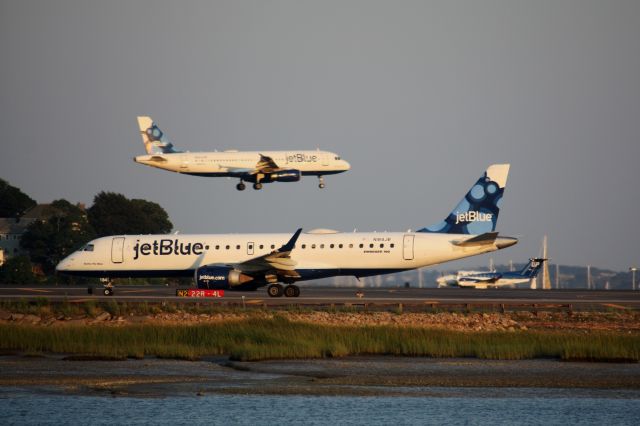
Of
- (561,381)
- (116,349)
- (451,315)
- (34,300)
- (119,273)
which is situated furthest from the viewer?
(119,273)

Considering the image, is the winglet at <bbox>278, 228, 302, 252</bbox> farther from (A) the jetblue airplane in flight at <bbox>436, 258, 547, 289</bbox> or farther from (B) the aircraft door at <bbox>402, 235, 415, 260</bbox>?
(A) the jetblue airplane in flight at <bbox>436, 258, 547, 289</bbox>

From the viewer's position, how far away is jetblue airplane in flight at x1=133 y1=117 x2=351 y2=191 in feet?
243

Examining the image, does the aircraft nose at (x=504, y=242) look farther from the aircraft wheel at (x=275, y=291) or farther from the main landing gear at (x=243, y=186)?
the main landing gear at (x=243, y=186)

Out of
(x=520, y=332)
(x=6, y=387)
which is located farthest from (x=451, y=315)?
(x=6, y=387)

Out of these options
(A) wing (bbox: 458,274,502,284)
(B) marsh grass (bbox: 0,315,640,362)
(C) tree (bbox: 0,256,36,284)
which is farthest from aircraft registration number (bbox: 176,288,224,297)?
(C) tree (bbox: 0,256,36,284)

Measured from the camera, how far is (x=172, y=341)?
118ft

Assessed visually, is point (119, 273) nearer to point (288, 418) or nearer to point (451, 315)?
point (451, 315)

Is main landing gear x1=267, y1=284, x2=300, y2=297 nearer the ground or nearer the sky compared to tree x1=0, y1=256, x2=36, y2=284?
nearer the ground

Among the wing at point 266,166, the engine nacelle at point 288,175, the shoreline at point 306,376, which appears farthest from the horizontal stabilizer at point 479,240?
the wing at point 266,166

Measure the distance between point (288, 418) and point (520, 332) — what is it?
1618 cm

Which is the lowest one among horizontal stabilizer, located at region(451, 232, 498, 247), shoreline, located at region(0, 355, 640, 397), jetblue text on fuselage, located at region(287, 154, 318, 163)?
shoreline, located at region(0, 355, 640, 397)

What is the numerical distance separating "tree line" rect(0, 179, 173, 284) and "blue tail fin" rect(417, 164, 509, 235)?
61728mm

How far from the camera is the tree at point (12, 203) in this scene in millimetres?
144750

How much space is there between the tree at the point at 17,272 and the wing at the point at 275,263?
155 ft
